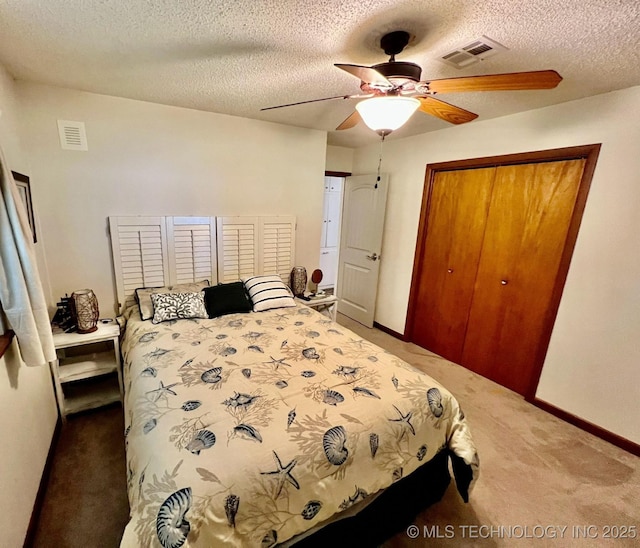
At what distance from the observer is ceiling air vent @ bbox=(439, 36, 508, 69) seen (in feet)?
4.68

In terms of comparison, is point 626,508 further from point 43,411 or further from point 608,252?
point 43,411

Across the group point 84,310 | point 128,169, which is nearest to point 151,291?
point 84,310

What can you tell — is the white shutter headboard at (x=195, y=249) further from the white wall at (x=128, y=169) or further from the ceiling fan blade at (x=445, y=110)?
the ceiling fan blade at (x=445, y=110)

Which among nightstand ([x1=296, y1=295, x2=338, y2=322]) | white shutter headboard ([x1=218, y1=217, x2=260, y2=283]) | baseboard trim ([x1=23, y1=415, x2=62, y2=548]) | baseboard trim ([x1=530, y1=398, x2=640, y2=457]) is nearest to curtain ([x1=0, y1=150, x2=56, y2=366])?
baseboard trim ([x1=23, y1=415, x2=62, y2=548])

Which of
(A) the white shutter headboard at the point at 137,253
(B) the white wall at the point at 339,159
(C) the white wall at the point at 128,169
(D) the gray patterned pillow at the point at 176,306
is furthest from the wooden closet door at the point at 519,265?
(A) the white shutter headboard at the point at 137,253

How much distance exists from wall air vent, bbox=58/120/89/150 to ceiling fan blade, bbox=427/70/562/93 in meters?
2.41

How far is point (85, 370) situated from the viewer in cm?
212

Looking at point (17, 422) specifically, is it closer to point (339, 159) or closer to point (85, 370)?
point (85, 370)

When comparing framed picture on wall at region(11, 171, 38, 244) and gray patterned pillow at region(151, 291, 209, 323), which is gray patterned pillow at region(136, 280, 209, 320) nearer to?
gray patterned pillow at region(151, 291, 209, 323)

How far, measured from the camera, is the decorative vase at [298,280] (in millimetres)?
3232

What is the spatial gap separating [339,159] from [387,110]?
2.69 meters

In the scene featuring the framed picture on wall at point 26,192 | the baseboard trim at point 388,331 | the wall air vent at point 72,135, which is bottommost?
the baseboard trim at point 388,331

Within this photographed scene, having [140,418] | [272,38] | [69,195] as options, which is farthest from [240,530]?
[69,195]

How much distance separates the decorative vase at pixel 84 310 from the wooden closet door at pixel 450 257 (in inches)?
117
